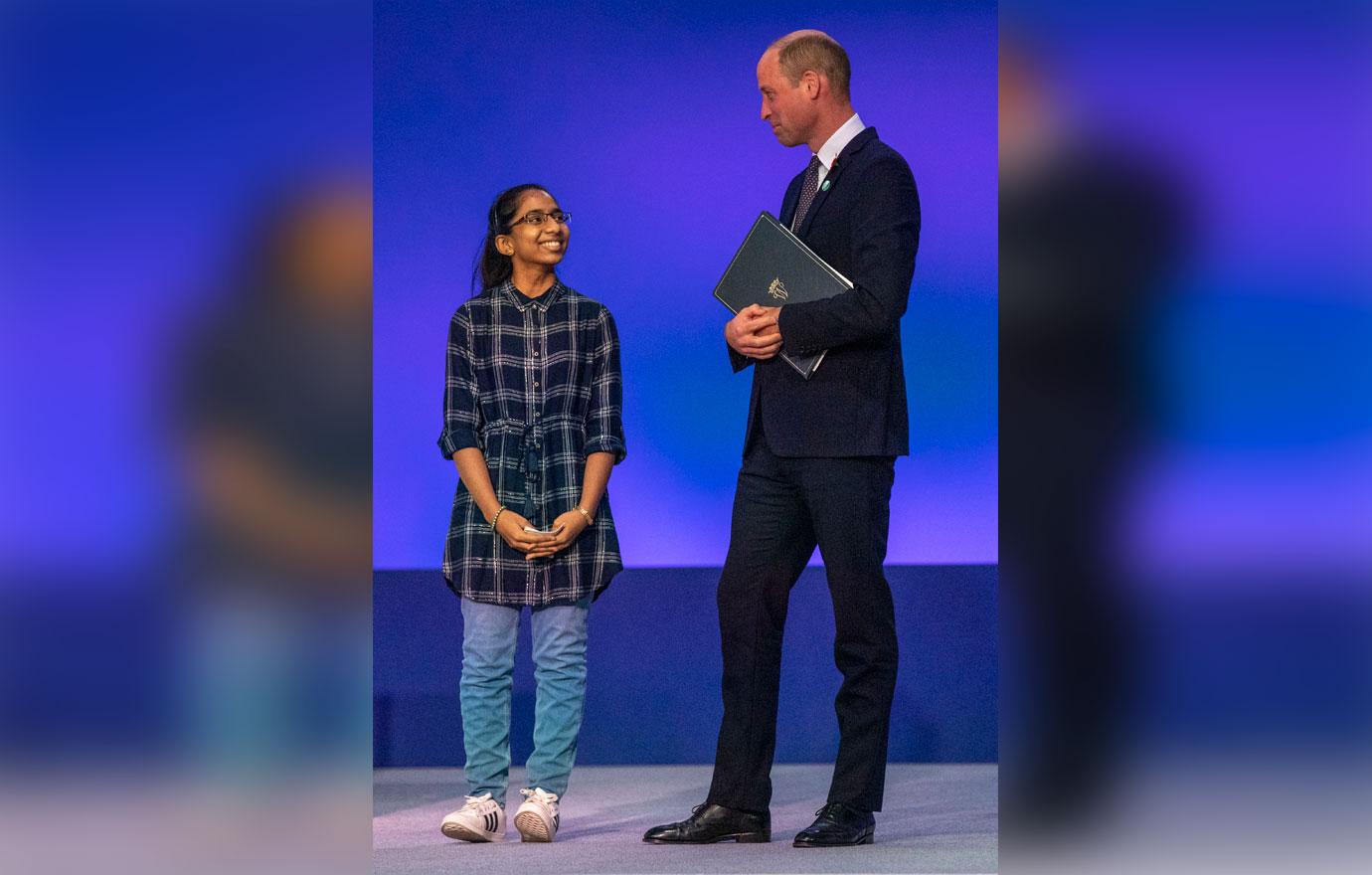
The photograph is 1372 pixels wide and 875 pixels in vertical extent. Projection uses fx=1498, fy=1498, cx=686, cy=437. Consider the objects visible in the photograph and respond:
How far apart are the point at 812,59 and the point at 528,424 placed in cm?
97

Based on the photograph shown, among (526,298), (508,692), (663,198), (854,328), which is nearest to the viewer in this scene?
(854,328)

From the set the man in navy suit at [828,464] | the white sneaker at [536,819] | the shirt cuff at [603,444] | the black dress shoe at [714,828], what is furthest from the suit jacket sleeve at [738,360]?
the white sneaker at [536,819]

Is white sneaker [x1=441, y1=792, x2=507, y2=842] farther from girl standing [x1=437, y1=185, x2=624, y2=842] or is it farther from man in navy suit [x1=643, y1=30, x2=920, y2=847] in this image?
man in navy suit [x1=643, y1=30, x2=920, y2=847]

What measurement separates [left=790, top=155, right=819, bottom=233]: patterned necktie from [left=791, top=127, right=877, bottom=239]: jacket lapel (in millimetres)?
25

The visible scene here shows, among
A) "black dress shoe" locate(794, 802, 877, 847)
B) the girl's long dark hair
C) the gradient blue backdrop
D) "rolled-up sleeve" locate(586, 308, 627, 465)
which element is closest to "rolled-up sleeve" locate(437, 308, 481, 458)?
the girl's long dark hair

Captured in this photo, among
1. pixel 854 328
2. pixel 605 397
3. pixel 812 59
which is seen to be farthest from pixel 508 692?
pixel 812 59

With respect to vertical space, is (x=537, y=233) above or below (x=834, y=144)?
below

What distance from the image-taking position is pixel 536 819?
299cm

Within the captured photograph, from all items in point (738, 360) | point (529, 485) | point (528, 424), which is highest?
point (738, 360)
